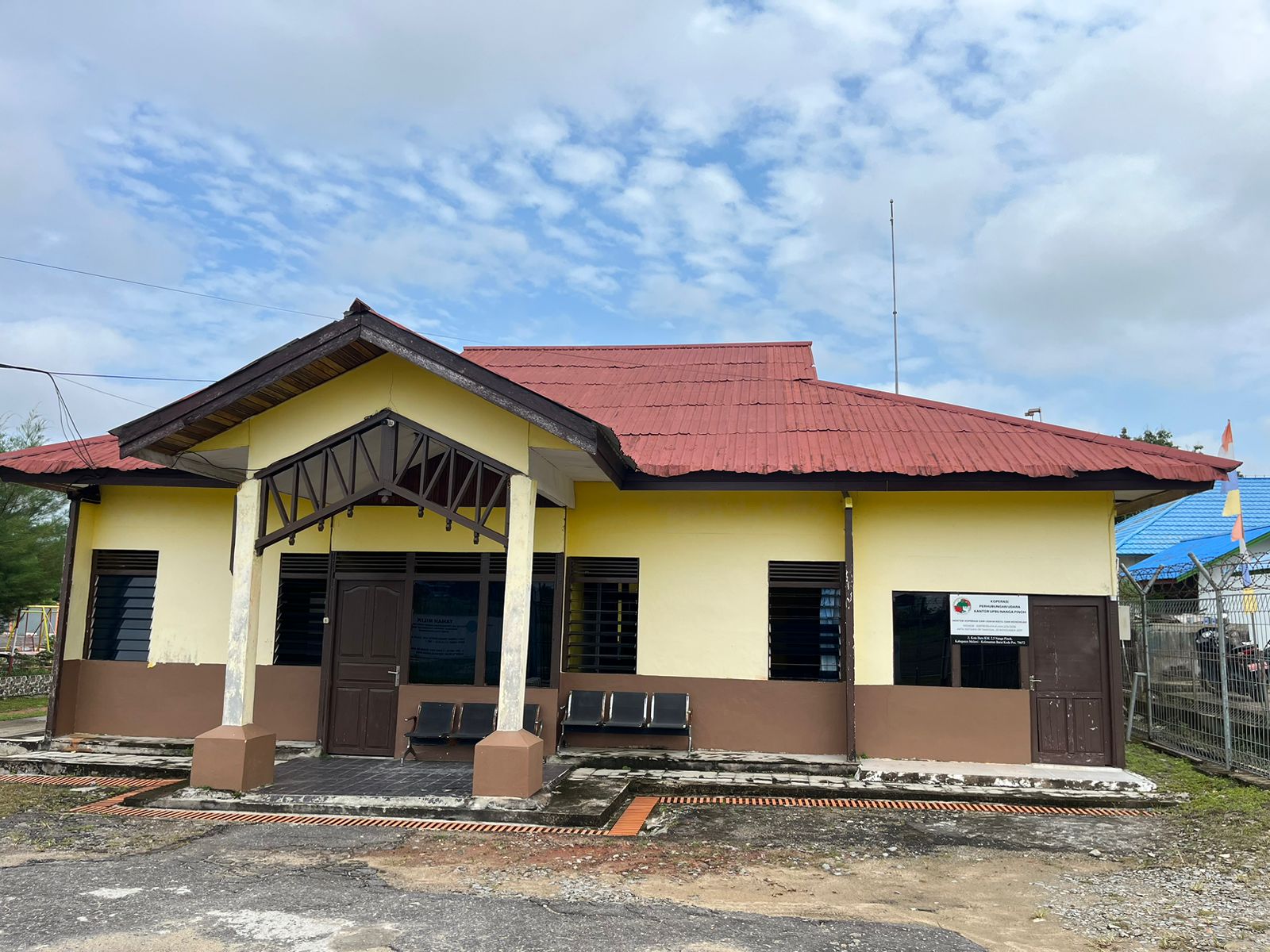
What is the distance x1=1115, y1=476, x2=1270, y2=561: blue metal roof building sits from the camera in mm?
19938

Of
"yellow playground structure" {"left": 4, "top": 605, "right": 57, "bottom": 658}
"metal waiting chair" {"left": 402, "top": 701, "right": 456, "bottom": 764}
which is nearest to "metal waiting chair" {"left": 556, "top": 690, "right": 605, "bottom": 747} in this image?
"metal waiting chair" {"left": 402, "top": 701, "right": 456, "bottom": 764}

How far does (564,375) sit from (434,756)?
600cm

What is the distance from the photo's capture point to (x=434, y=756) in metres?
10.0

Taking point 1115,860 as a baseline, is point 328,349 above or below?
above

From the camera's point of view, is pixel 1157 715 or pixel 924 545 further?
pixel 1157 715

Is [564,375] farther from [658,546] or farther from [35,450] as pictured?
[35,450]

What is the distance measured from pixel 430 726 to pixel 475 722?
480 millimetres

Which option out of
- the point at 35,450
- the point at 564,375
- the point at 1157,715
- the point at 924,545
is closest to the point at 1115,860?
the point at 924,545

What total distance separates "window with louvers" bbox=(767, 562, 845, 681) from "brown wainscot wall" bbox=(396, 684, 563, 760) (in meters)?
2.47

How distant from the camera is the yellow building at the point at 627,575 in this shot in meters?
9.09

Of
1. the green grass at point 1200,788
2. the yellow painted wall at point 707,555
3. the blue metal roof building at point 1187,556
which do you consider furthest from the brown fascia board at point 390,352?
the blue metal roof building at point 1187,556

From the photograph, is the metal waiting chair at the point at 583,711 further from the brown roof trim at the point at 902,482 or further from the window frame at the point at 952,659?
the window frame at the point at 952,659

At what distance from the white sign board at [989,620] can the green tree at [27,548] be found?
642 inches

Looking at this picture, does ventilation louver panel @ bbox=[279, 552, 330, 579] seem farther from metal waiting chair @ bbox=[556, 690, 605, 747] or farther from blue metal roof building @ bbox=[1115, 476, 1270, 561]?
blue metal roof building @ bbox=[1115, 476, 1270, 561]
